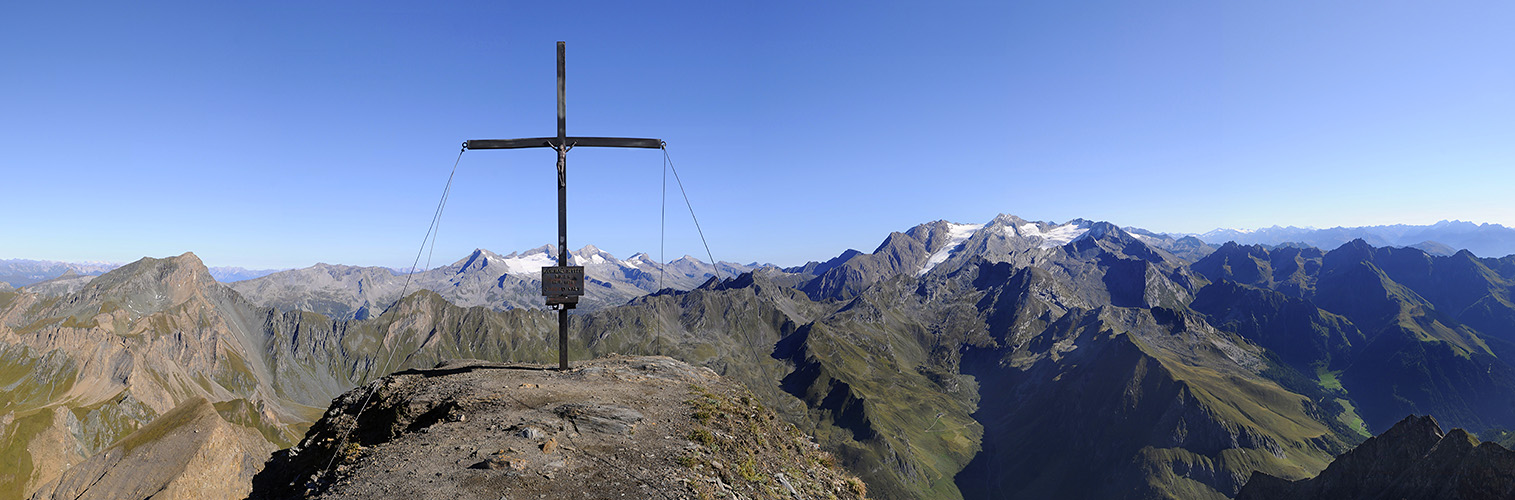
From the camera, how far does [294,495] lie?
49.0ft

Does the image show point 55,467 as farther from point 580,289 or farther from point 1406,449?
point 1406,449

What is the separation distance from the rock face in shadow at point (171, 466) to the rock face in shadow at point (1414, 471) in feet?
775

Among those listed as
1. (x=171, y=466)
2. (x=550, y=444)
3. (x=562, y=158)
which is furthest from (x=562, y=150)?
(x=171, y=466)

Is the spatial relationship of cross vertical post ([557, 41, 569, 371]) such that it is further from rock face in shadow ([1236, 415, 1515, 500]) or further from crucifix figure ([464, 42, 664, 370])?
rock face in shadow ([1236, 415, 1515, 500])

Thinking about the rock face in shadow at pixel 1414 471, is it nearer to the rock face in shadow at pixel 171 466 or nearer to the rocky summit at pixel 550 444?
the rocky summit at pixel 550 444

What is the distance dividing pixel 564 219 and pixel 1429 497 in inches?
7476

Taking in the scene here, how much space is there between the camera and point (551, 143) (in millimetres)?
21469

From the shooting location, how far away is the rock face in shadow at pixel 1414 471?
114812mm

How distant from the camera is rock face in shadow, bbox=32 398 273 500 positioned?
92.6m

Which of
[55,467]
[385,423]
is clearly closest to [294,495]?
[385,423]

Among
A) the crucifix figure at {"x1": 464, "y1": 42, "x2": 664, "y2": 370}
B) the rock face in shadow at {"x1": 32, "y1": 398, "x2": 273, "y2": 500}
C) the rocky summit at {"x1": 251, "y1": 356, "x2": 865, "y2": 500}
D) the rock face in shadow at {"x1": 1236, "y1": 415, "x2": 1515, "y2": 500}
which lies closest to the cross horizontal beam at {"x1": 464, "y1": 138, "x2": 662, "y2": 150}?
the crucifix figure at {"x1": 464, "y1": 42, "x2": 664, "y2": 370}

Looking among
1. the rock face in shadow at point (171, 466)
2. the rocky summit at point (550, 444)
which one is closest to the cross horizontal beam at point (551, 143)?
the rocky summit at point (550, 444)

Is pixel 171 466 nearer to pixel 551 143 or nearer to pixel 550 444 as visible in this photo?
pixel 551 143

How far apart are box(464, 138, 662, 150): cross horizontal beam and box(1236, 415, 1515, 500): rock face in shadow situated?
18344 cm
